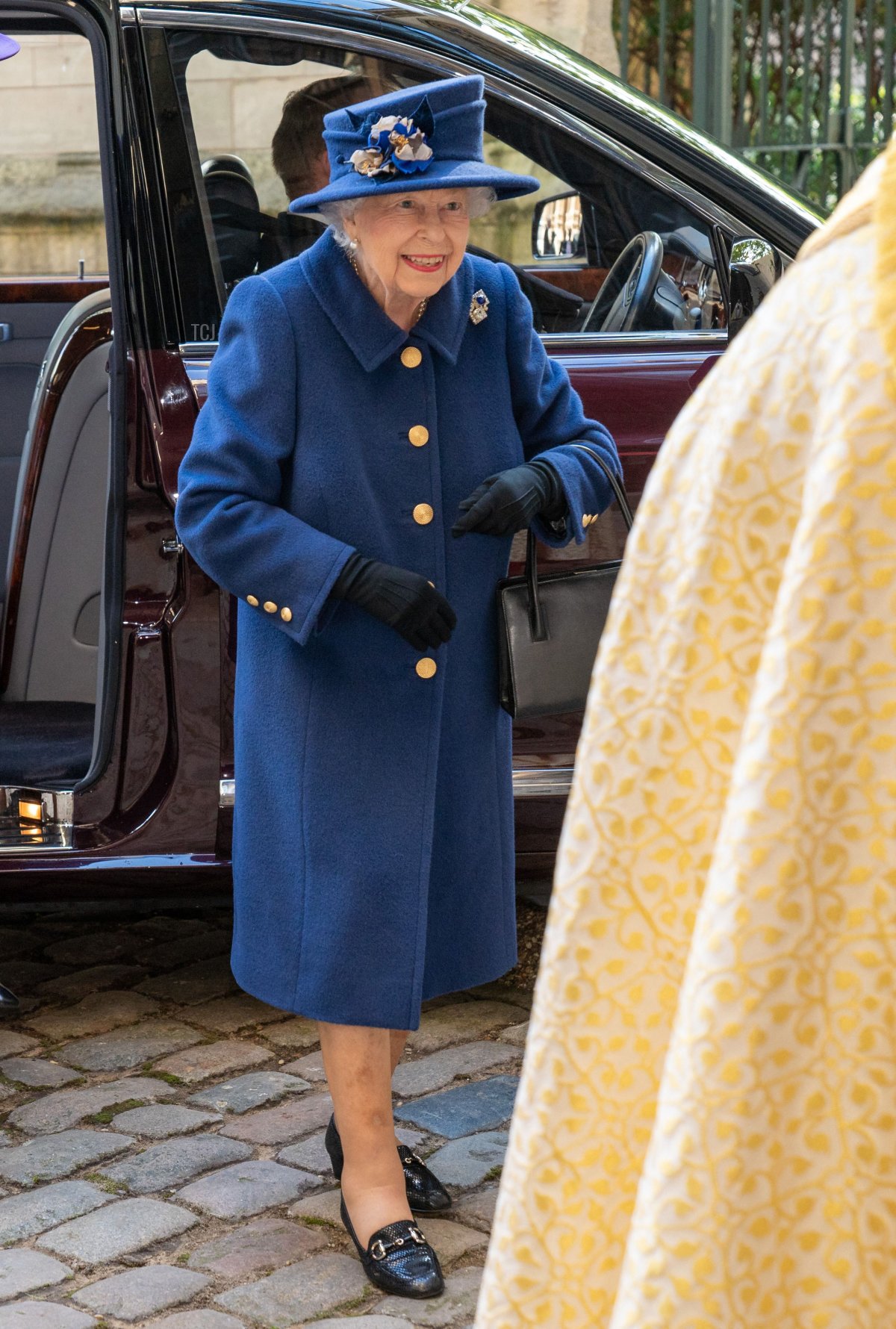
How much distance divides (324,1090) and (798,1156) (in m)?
2.26

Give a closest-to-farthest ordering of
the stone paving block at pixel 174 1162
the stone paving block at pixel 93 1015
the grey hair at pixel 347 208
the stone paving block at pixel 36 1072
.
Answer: the grey hair at pixel 347 208, the stone paving block at pixel 174 1162, the stone paving block at pixel 36 1072, the stone paving block at pixel 93 1015

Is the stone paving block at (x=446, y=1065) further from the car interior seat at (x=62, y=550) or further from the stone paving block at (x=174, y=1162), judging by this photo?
the car interior seat at (x=62, y=550)

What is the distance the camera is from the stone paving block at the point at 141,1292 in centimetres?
240

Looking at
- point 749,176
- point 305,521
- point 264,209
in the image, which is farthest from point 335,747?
point 749,176

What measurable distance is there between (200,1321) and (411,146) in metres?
1.62

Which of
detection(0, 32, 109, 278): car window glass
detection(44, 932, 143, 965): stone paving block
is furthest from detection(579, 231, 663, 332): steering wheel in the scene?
detection(0, 32, 109, 278): car window glass

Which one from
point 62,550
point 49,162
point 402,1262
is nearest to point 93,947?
point 62,550

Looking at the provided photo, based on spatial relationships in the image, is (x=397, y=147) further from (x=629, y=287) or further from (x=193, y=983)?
(x=193, y=983)

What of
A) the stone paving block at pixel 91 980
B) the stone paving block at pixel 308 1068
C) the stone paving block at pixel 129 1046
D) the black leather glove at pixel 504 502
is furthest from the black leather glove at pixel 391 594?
the stone paving block at pixel 91 980

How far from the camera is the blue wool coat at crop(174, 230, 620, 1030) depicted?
91.7 inches

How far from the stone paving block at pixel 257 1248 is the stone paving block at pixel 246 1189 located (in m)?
0.05

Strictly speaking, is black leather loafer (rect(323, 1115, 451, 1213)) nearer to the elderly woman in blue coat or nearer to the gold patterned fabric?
the elderly woman in blue coat

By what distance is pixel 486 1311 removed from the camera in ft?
3.67

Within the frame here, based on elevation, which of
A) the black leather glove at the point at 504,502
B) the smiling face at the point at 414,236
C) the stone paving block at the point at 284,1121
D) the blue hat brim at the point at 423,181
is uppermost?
the blue hat brim at the point at 423,181
